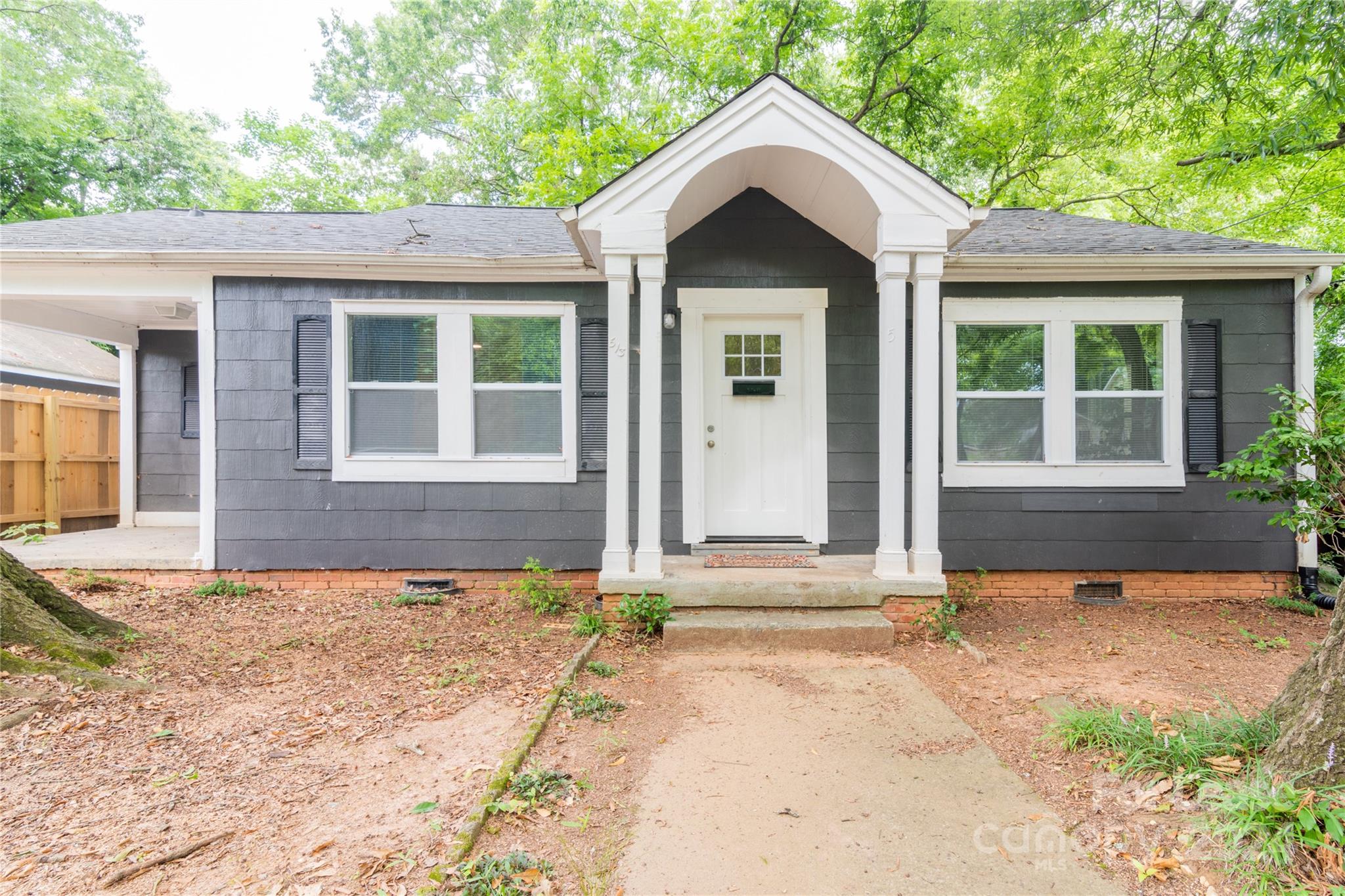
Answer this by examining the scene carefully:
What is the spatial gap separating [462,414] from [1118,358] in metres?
5.61

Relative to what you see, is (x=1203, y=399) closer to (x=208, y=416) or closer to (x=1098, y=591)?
(x=1098, y=591)

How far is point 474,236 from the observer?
5.95m

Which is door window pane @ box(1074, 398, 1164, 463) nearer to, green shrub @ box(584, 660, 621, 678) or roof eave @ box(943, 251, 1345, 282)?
roof eave @ box(943, 251, 1345, 282)

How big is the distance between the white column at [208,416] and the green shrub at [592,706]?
402 cm

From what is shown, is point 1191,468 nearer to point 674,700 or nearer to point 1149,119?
point 1149,119

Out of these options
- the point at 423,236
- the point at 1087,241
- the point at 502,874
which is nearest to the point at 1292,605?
the point at 1087,241

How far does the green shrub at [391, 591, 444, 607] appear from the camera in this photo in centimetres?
505

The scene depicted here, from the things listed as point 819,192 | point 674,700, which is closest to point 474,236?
point 819,192

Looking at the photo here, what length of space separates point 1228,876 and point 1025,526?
3854mm

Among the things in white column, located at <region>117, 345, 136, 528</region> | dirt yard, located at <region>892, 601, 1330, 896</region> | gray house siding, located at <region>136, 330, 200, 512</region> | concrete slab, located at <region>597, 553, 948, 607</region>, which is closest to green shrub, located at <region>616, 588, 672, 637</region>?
concrete slab, located at <region>597, 553, 948, 607</region>

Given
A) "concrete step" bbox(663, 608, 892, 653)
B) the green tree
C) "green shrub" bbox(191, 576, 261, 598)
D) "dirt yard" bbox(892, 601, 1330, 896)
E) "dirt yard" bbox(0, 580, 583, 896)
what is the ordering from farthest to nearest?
the green tree < "green shrub" bbox(191, 576, 261, 598) < "concrete step" bbox(663, 608, 892, 653) < "dirt yard" bbox(892, 601, 1330, 896) < "dirt yard" bbox(0, 580, 583, 896)

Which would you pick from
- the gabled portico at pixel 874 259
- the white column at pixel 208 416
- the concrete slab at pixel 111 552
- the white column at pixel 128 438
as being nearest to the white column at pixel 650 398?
the gabled portico at pixel 874 259

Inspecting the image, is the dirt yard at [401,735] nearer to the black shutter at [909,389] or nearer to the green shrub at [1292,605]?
the green shrub at [1292,605]

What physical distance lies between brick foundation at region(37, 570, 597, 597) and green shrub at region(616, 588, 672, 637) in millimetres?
1294
